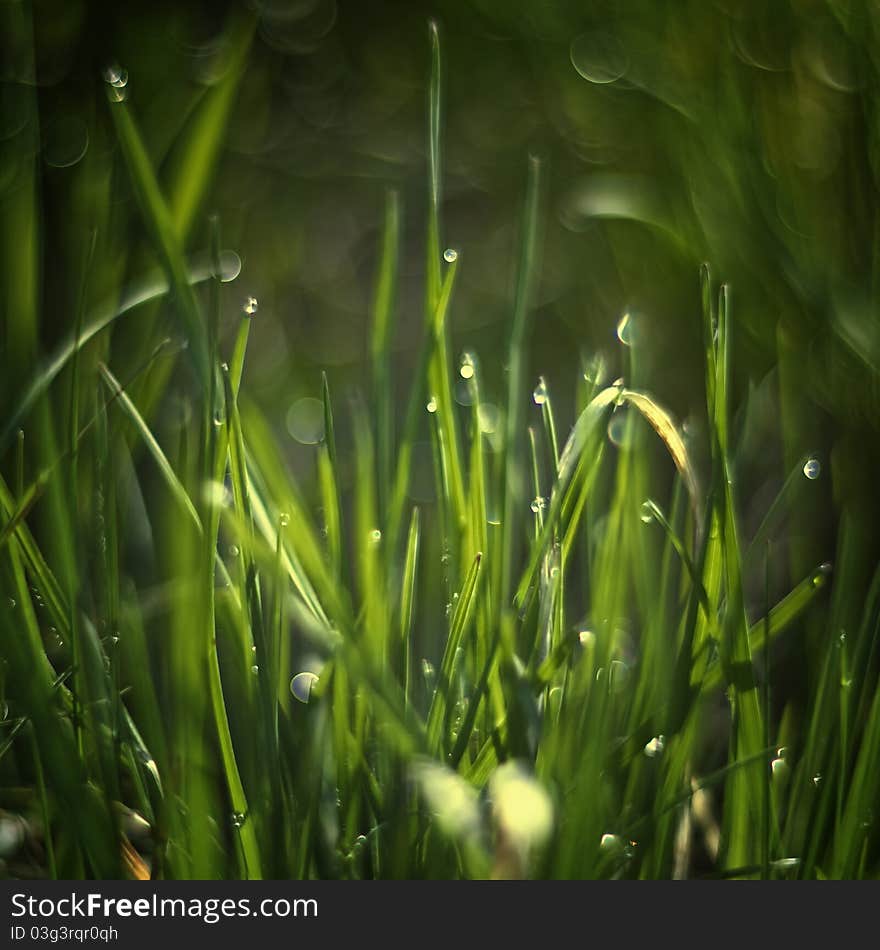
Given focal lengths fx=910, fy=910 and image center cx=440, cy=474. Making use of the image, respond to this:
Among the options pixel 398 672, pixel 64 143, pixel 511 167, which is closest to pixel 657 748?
pixel 398 672

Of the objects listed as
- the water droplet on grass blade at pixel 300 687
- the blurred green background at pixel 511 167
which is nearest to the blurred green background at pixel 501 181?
the blurred green background at pixel 511 167

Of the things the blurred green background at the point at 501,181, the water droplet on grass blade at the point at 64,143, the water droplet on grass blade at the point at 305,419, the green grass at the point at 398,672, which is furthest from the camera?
the water droplet on grass blade at the point at 305,419

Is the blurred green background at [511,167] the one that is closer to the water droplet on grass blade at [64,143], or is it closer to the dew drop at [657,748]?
the water droplet on grass blade at [64,143]

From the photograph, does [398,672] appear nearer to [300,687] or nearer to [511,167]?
[300,687]

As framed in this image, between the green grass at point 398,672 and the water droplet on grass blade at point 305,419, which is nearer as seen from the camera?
the green grass at point 398,672

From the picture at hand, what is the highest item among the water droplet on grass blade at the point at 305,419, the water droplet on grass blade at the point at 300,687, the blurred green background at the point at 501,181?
the blurred green background at the point at 501,181

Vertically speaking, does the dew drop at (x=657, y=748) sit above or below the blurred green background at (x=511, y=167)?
below

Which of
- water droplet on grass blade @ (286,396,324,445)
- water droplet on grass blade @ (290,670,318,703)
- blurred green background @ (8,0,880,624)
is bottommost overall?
water droplet on grass blade @ (290,670,318,703)

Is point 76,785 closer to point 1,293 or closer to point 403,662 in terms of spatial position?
point 403,662

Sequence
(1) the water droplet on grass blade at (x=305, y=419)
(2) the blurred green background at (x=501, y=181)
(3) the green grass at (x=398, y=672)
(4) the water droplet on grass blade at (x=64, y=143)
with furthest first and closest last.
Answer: (1) the water droplet on grass blade at (x=305, y=419)
(4) the water droplet on grass blade at (x=64, y=143)
(2) the blurred green background at (x=501, y=181)
(3) the green grass at (x=398, y=672)

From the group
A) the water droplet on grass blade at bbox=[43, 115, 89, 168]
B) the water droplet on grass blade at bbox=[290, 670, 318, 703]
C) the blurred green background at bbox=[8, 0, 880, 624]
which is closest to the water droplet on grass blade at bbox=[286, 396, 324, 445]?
the blurred green background at bbox=[8, 0, 880, 624]

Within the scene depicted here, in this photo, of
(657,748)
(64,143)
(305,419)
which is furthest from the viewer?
(305,419)

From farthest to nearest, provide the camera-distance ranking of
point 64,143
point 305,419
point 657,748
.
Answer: point 305,419
point 64,143
point 657,748

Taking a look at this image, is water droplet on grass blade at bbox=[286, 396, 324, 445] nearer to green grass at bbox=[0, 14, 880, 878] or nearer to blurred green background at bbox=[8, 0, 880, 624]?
blurred green background at bbox=[8, 0, 880, 624]
